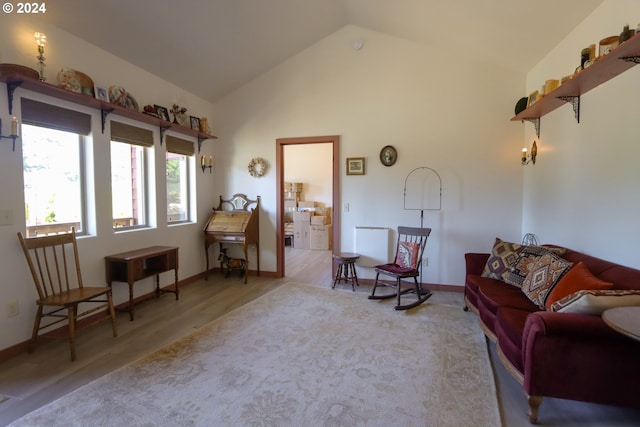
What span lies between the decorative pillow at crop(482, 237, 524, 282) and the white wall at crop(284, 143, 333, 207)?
563cm

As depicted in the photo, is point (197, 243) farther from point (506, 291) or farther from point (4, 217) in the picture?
point (506, 291)

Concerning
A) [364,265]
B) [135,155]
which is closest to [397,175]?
[364,265]

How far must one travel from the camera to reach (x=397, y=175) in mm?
4371

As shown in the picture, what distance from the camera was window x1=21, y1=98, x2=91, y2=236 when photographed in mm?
2676

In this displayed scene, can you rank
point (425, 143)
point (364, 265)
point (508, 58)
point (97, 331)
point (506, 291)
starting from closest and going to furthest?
point (506, 291) → point (97, 331) → point (508, 58) → point (425, 143) → point (364, 265)

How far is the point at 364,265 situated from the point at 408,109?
226 centimetres

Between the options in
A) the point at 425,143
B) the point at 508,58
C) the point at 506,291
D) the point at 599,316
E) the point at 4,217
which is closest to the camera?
the point at 599,316

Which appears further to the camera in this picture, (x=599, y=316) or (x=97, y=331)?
(x=97, y=331)

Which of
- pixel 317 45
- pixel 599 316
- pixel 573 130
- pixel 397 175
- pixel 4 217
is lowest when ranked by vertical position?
pixel 599 316

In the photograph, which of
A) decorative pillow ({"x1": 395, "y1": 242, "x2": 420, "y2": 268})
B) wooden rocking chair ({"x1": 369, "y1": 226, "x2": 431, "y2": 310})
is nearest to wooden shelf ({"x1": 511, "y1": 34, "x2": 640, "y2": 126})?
wooden rocking chair ({"x1": 369, "y1": 226, "x2": 431, "y2": 310})

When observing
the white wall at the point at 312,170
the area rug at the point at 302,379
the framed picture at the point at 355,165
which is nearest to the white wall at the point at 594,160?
the area rug at the point at 302,379

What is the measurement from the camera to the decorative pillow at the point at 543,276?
233cm

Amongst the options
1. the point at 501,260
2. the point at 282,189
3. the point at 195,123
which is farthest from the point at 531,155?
the point at 195,123

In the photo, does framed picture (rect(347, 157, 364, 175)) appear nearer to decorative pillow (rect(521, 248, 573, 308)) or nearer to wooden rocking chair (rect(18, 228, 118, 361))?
decorative pillow (rect(521, 248, 573, 308))
